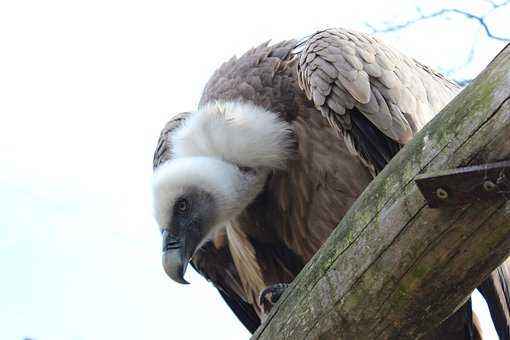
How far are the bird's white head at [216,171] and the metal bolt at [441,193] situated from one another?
1.94 m

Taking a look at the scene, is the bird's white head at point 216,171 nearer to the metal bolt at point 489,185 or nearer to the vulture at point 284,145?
the vulture at point 284,145

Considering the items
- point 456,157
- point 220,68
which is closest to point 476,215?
point 456,157

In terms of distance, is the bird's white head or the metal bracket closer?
the metal bracket

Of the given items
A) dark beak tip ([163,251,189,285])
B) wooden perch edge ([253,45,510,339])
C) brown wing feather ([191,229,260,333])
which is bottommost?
brown wing feather ([191,229,260,333])

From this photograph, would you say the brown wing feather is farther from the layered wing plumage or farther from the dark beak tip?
the layered wing plumage

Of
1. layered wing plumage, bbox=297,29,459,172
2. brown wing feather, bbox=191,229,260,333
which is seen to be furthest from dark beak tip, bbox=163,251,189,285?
layered wing plumage, bbox=297,29,459,172

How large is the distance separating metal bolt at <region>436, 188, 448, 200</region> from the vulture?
4.59 ft

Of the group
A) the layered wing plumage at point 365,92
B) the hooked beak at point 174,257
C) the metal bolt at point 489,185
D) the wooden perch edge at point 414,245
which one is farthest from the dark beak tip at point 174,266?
the metal bolt at point 489,185

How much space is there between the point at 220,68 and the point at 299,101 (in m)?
0.66

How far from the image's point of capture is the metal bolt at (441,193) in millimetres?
2541

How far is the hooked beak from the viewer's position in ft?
13.5

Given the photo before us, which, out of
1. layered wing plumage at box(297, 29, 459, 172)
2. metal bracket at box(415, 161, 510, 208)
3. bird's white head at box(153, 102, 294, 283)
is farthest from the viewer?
bird's white head at box(153, 102, 294, 283)

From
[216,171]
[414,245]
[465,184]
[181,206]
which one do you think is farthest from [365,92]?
[465,184]

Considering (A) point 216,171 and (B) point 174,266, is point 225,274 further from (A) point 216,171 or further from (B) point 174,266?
(B) point 174,266
